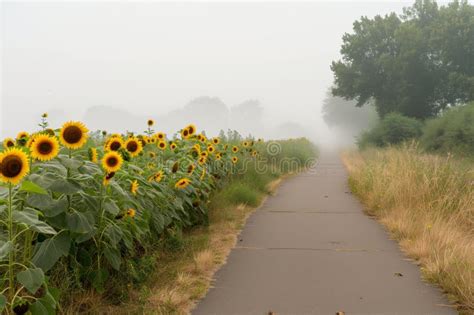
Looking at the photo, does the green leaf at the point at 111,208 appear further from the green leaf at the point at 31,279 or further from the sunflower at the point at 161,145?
the sunflower at the point at 161,145

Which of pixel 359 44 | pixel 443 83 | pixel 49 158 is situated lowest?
pixel 49 158

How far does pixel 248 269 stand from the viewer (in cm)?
430

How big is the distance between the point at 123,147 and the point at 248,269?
1714 millimetres

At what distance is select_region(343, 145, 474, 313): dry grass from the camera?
383 centimetres

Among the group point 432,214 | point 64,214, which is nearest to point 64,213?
point 64,214

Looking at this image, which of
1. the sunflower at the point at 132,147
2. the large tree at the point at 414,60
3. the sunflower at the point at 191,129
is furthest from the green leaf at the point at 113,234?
the large tree at the point at 414,60

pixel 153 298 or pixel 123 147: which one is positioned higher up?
pixel 123 147

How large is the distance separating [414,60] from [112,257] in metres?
28.9

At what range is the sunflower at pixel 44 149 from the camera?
267 cm

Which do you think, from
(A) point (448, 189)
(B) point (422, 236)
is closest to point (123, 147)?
(B) point (422, 236)

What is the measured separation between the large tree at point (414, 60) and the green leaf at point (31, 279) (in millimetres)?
28687

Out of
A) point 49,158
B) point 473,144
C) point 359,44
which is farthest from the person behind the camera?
point 359,44

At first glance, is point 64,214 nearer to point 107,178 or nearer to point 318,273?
point 107,178

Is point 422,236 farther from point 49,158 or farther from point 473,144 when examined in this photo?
point 473,144
